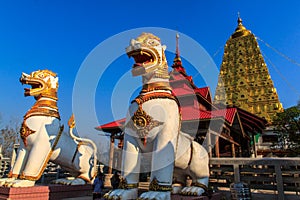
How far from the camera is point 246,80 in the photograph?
25.5 meters

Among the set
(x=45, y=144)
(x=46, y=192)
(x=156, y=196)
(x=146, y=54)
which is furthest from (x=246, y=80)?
(x=156, y=196)

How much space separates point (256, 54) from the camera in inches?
1046

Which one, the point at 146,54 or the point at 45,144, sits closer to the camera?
the point at 146,54

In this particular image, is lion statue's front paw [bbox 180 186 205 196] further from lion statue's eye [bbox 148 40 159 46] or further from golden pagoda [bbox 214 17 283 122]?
golden pagoda [bbox 214 17 283 122]

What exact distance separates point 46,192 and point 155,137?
2.77 metres

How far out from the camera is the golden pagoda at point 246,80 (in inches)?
901

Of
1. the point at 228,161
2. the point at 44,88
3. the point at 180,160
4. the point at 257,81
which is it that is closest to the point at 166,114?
Result: the point at 180,160

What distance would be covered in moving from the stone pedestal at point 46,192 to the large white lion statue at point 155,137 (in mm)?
1970

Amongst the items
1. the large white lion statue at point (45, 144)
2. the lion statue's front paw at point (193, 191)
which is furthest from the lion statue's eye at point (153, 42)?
the large white lion statue at point (45, 144)

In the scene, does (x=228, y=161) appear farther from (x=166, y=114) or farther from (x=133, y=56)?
(x=133, y=56)

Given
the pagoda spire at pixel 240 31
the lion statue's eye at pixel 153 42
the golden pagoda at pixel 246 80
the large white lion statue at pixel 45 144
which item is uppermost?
the pagoda spire at pixel 240 31

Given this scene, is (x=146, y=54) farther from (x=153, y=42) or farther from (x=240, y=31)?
(x=240, y=31)

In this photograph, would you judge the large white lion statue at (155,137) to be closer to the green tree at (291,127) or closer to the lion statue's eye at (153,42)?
the lion statue's eye at (153,42)

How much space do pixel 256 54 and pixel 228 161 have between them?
24.5 meters
